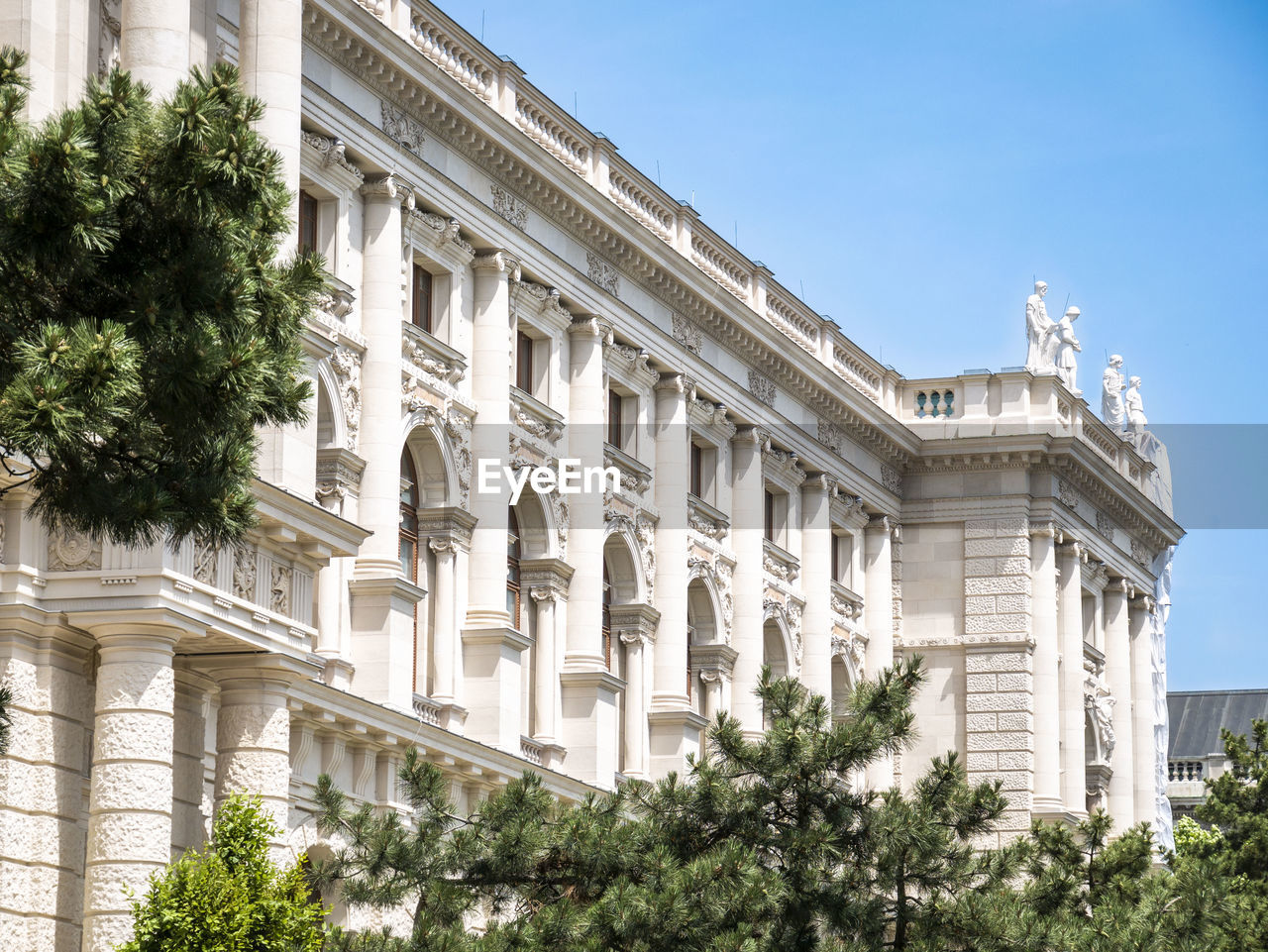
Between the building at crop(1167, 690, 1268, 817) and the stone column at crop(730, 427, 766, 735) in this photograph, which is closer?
the stone column at crop(730, 427, 766, 735)

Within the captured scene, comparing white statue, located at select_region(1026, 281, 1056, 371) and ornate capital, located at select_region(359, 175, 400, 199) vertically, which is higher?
white statue, located at select_region(1026, 281, 1056, 371)

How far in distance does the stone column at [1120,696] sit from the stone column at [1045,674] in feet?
17.8

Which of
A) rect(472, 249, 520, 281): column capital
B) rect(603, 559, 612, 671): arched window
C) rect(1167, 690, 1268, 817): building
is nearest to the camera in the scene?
rect(472, 249, 520, 281): column capital

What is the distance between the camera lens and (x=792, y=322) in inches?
2169

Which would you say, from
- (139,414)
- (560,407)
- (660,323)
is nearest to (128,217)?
(139,414)

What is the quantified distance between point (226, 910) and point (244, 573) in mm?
7689

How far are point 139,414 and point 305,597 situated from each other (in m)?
11.2

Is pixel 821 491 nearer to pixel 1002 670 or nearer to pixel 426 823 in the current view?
pixel 1002 670

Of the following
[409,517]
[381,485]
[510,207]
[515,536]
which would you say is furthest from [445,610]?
[510,207]

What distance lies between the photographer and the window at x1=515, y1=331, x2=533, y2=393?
142 ft

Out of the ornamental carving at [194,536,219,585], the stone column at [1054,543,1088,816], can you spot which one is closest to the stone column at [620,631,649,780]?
the stone column at [1054,543,1088,816]

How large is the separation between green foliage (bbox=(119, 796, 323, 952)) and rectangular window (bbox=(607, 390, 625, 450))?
87.7 feet

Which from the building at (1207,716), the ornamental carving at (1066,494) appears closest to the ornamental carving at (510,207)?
the ornamental carving at (1066,494)

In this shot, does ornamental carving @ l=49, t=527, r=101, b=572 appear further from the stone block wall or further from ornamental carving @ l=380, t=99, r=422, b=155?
the stone block wall
